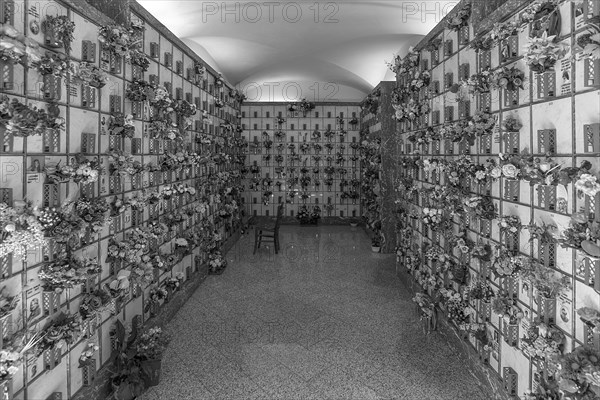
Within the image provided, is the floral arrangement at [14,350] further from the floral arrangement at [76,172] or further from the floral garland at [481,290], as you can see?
→ the floral garland at [481,290]

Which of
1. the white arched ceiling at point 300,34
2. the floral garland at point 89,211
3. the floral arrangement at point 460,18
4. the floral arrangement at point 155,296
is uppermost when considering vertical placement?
the white arched ceiling at point 300,34

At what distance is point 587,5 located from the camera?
8.71 feet

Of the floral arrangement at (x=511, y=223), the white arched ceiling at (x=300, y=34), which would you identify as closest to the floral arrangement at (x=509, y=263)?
the floral arrangement at (x=511, y=223)

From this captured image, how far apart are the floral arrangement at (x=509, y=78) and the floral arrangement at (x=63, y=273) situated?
4.19 meters

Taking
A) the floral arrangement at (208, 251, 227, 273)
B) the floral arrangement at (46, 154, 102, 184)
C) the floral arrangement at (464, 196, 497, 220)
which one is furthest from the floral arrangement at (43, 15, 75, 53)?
the floral arrangement at (208, 251, 227, 273)

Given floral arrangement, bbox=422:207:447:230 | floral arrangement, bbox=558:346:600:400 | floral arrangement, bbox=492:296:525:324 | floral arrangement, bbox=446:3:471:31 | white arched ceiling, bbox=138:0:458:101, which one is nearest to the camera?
floral arrangement, bbox=558:346:600:400

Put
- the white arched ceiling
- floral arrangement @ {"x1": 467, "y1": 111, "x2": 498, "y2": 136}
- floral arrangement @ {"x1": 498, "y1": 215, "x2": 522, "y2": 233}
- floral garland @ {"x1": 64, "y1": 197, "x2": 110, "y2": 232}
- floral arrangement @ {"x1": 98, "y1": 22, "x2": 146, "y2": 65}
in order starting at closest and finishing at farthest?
floral garland @ {"x1": 64, "y1": 197, "x2": 110, "y2": 232} → floral arrangement @ {"x1": 498, "y1": 215, "x2": 522, "y2": 233} → floral arrangement @ {"x1": 98, "y1": 22, "x2": 146, "y2": 65} → floral arrangement @ {"x1": 467, "y1": 111, "x2": 498, "y2": 136} → the white arched ceiling

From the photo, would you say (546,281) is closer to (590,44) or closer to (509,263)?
(509,263)

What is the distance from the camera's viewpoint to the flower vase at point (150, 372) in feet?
13.3

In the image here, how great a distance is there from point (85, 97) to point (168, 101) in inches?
59.6

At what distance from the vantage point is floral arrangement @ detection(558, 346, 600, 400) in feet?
7.94

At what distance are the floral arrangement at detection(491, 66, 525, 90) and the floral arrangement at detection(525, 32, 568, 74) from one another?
449 millimetres

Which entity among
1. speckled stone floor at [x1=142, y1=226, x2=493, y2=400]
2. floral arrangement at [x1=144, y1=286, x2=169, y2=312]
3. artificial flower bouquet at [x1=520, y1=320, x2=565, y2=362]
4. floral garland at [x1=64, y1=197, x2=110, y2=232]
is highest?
floral garland at [x1=64, y1=197, x2=110, y2=232]

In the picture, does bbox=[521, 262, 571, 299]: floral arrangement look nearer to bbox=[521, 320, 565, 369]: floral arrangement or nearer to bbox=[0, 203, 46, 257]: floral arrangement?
bbox=[521, 320, 565, 369]: floral arrangement
